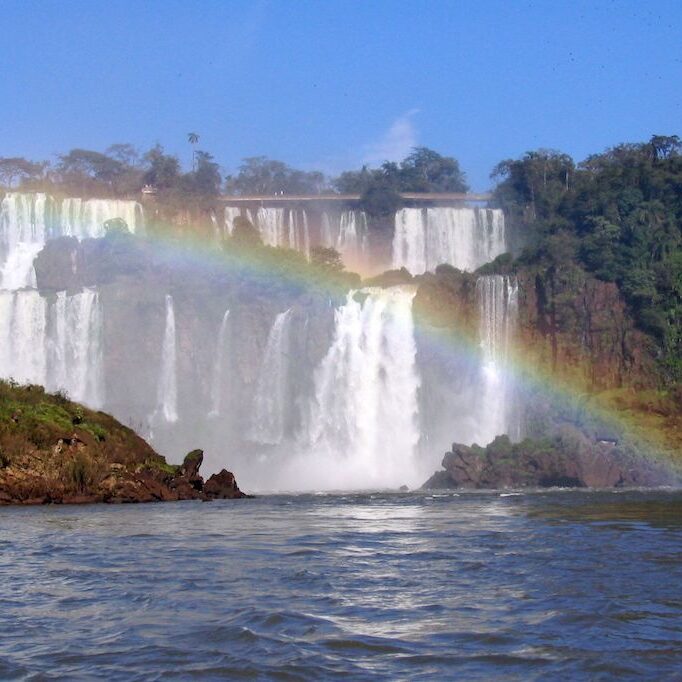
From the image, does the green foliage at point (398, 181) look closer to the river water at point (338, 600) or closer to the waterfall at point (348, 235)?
the waterfall at point (348, 235)

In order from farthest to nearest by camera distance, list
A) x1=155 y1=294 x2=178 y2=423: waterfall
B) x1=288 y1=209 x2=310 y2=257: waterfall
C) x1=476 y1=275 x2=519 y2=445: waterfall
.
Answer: x1=288 y1=209 x2=310 y2=257: waterfall, x1=155 y1=294 x2=178 y2=423: waterfall, x1=476 y1=275 x2=519 y2=445: waterfall

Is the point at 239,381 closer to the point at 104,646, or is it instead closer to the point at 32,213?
the point at 32,213

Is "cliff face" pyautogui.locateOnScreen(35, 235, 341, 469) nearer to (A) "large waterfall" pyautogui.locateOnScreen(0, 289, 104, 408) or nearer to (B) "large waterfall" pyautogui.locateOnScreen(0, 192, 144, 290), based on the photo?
(A) "large waterfall" pyautogui.locateOnScreen(0, 289, 104, 408)

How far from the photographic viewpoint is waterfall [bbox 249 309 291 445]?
70000 mm

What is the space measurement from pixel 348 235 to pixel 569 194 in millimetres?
15220

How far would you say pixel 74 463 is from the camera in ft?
118

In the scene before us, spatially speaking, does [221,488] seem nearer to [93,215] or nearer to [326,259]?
[326,259]

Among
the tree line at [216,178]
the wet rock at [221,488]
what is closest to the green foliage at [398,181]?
the tree line at [216,178]

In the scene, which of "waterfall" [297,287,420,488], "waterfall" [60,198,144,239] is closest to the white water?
"waterfall" [297,287,420,488]

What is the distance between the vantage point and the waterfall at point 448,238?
266 feet

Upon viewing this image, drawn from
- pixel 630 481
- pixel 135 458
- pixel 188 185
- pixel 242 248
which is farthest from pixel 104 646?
pixel 188 185

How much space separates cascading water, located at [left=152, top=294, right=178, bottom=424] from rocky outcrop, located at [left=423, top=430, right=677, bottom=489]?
20.1 m

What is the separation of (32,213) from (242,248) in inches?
538

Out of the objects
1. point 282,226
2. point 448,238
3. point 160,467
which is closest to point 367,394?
point 448,238
